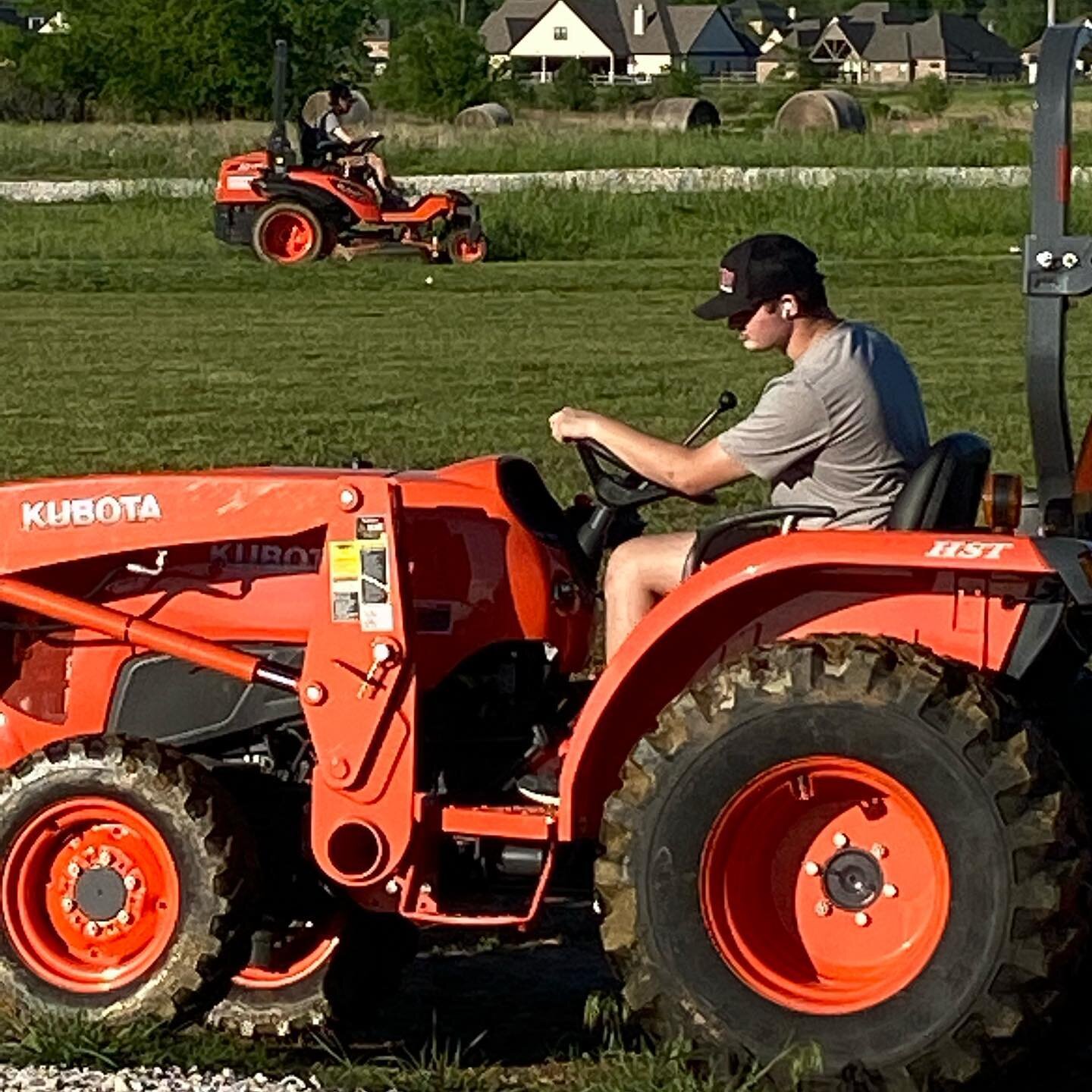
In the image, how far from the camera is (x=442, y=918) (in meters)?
5.07

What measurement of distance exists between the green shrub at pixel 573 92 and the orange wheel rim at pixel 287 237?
42.7 meters

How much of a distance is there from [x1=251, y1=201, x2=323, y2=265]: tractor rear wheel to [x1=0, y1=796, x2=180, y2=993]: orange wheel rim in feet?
76.3

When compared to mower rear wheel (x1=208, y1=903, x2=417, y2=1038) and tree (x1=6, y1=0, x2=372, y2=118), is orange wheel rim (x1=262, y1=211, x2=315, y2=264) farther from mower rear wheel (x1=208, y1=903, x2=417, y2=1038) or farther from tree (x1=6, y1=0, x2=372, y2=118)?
tree (x1=6, y1=0, x2=372, y2=118)

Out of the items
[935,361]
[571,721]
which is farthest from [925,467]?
[935,361]

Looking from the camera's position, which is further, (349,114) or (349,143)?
(349,114)

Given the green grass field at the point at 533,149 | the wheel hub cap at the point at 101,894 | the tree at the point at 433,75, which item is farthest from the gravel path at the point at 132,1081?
the tree at the point at 433,75

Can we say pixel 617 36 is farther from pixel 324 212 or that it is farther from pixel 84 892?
pixel 84 892

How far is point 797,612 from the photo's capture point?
493cm

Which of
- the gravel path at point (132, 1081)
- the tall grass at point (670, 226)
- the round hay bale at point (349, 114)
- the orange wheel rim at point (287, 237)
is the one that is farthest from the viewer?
the round hay bale at point (349, 114)

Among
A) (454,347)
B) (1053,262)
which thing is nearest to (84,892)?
(1053,262)

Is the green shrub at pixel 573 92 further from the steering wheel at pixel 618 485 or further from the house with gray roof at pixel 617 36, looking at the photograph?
the steering wheel at pixel 618 485

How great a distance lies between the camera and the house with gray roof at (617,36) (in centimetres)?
11806

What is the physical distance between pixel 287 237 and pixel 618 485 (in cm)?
2365

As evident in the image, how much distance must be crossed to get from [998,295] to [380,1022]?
1983cm
